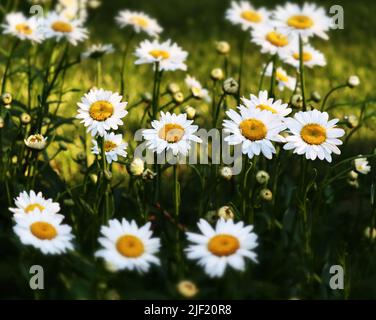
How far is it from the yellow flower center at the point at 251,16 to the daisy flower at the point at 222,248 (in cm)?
150

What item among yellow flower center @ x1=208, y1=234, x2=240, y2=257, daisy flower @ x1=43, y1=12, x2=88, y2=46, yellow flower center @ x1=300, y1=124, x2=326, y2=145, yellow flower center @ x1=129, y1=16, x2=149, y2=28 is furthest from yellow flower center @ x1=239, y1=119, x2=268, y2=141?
yellow flower center @ x1=129, y1=16, x2=149, y2=28

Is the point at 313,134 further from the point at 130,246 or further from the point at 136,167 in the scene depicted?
the point at 130,246

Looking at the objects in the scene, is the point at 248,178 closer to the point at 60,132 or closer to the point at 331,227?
the point at 331,227

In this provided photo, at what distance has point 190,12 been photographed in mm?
5430

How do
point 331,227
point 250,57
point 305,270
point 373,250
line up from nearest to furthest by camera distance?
point 305,270, point 373,250, point 331,227, point 250,57

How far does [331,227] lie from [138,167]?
81 cm

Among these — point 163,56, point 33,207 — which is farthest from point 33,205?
point 163,56

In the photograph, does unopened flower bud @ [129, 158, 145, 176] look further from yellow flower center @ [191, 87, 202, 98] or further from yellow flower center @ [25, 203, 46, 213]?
yellow flower center @ [191, 87, 202, 98]

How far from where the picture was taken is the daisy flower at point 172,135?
2.13 metres

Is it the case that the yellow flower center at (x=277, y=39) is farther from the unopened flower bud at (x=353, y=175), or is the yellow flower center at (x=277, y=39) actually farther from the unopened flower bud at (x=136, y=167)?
the unopened flower bud at (x=136, y=167)

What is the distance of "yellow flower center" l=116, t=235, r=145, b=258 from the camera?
184 cm

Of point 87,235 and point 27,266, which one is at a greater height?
point 87,235

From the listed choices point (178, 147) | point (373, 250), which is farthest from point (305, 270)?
point (178, 147)

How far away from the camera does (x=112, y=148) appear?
2.31 m
